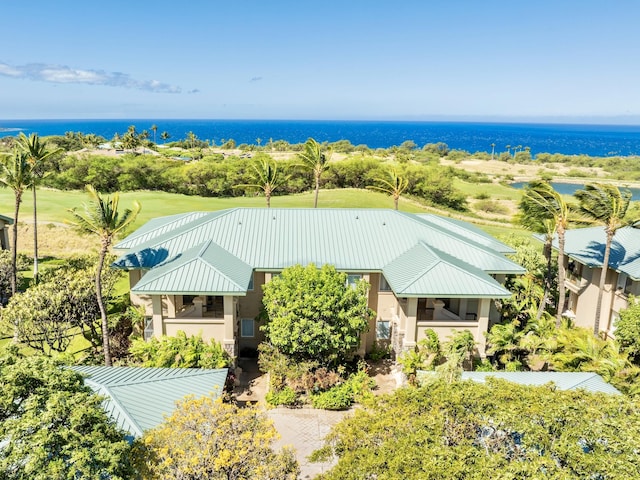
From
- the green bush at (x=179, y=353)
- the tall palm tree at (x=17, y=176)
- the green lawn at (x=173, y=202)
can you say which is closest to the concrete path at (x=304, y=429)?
the green bush at (x=179, y=353)

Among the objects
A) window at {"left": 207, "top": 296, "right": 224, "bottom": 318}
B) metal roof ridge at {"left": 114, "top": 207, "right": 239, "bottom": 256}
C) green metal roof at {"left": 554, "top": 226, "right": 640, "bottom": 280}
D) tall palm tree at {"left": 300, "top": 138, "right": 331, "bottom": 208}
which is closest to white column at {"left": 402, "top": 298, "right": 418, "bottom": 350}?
window at {"left": 207, "top": 296, "right": 224, "bottom": 318}

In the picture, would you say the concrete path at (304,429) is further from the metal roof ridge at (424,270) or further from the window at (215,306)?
the window at (215,306)

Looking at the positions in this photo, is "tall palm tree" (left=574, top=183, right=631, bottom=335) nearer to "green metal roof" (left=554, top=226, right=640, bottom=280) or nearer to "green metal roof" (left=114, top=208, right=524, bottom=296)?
"green metal roof" (left=554, top=226, right=640, bottom=280)

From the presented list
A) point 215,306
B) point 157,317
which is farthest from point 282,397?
point 215,306

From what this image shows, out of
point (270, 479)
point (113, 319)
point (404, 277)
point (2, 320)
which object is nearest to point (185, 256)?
point (113, 319)

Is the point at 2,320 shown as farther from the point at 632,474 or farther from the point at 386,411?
the point at 632,474

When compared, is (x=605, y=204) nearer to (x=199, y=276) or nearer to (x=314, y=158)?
(x=199, y=276)

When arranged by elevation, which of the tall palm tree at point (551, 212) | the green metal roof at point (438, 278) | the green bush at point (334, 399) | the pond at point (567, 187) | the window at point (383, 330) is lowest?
the green bush at point (334, 399)
